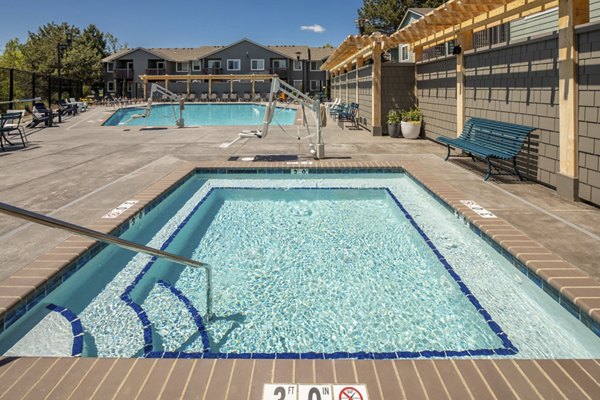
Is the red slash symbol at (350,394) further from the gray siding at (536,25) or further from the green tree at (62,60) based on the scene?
the green tree at (62,60)

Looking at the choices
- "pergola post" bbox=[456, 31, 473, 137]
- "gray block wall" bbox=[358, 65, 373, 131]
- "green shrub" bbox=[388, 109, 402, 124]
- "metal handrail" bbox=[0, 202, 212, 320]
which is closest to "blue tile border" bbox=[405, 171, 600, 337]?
"metal handrail" bbox=[0, 202, 212, 320]

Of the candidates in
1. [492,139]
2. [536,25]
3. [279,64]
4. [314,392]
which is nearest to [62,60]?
[279,64]

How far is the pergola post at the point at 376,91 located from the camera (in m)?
14.9

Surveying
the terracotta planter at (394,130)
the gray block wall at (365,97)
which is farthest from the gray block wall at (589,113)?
the gray block wall at (365,97)

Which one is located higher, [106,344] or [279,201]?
[279,201]

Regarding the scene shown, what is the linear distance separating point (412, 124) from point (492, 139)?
5.46 meters

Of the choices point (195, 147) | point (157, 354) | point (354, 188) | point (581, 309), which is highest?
point (195, 147)

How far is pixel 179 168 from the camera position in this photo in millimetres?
9289

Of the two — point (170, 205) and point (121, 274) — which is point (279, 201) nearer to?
point (170, 205)

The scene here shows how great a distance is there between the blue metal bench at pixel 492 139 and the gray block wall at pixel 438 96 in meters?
1.89

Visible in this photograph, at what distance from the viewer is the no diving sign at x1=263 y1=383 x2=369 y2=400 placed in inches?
94.9

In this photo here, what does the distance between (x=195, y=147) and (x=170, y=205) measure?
5859 mm

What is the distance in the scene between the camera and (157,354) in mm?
3348

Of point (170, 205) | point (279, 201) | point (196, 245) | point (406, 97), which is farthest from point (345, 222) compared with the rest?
point (406, 97)
